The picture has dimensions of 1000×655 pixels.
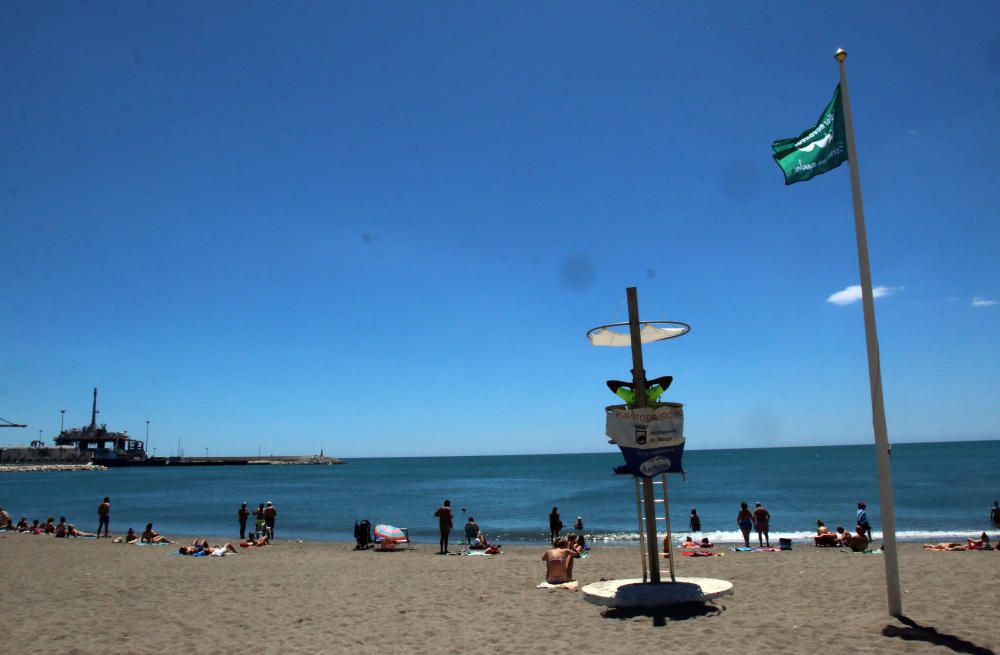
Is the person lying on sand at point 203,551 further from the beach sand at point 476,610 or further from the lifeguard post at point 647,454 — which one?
the lifeguard post at point 647,454

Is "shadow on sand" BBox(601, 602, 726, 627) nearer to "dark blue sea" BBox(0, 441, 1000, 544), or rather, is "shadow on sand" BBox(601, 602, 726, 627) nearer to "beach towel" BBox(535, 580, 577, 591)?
"beach towel" BBox(535, 580, 577, 591)

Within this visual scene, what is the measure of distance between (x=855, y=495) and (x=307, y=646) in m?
51.3

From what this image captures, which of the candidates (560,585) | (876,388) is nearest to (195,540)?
(560,585)

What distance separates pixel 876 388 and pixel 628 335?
11.1ft

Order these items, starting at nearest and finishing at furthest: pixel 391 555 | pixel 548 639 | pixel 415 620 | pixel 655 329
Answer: pixel 548 639
pixel 415 620
pixel 655 329
pixel 391 555

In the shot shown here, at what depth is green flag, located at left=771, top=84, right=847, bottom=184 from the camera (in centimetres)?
802

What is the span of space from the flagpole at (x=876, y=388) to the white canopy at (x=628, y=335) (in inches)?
101

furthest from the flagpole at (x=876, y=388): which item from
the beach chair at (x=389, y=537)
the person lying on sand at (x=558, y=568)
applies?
the beach chair at (x=389, y=537)

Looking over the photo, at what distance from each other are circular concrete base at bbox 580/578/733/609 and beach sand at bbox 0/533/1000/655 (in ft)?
0.56

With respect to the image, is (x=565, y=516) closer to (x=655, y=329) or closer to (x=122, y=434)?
(x=655, y=329)

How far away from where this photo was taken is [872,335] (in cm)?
754

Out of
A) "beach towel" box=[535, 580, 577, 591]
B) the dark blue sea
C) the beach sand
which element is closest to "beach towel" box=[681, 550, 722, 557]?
the beach sand

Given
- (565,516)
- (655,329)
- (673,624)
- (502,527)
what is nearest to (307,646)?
(673,624)

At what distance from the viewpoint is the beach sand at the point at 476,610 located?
281 inches
